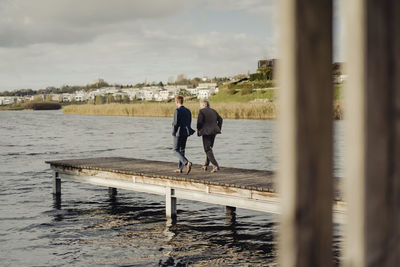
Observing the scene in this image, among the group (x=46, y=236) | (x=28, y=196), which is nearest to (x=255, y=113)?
(x=28, y=196)

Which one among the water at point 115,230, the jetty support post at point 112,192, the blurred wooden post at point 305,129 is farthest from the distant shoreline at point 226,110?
the blurred wooden post at point 305,129

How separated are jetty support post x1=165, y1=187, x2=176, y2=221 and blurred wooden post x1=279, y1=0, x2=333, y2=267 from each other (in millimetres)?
9870

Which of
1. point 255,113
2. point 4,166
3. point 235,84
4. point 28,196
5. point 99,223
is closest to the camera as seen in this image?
point 99,223

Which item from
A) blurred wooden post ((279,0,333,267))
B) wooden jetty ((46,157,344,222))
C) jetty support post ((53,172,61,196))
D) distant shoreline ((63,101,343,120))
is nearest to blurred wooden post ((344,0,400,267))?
blurred wooden post ((279,0,333,267))

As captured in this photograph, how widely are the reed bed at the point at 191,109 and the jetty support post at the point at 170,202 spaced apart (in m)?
36.2

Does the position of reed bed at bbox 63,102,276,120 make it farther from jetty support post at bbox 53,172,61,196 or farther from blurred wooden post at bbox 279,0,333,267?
blurred wooden post at bbox 279,0,333,267

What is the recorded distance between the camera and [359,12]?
1.38 metres

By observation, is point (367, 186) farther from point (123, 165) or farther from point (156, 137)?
point (156, 137)

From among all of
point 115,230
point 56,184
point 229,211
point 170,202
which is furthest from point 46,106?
point 170,202

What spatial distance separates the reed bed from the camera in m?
49.0

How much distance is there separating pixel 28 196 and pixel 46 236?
502 cm

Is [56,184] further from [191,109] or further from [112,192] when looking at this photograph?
Result: [191,109]

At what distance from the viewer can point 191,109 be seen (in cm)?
5397

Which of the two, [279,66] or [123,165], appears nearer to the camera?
[279,66]
